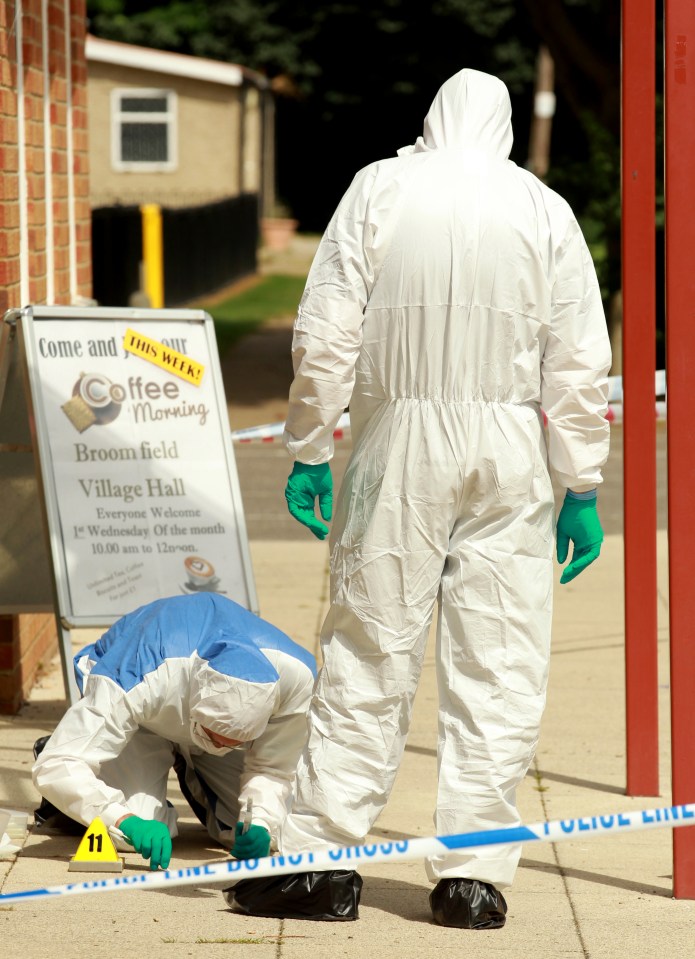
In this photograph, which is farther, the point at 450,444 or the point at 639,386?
the point at 639,386

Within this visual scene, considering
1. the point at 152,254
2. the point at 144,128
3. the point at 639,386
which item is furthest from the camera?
the point at 144,128

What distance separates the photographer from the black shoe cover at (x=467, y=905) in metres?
3.84

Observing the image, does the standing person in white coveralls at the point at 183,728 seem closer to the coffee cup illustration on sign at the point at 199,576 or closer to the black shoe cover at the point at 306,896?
the black shoe cover at the point at 306,896

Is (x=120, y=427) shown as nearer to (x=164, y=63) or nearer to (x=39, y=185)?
(x=39, y=185)

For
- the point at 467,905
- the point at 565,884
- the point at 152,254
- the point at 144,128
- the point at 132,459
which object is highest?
the point at 144,128

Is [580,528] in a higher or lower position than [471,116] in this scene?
lower

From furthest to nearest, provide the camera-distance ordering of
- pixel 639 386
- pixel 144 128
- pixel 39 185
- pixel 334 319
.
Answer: pixel 144 128 → pixel 39 185 → pixel 639 386 → pixel 334 319

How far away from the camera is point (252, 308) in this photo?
25953 mm

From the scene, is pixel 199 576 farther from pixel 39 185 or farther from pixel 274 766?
pixel 39 185

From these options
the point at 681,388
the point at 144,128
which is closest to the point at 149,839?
the point at 681,388

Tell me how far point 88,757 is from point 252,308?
22.1 metres

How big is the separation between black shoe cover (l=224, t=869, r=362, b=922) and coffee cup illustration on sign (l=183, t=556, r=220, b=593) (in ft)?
5.74

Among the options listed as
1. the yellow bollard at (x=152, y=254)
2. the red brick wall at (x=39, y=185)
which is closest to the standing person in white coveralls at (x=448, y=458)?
the red brick wall at (x=39, y=185)

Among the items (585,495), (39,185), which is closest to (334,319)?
(585,495)
